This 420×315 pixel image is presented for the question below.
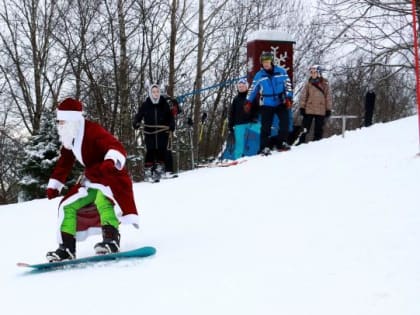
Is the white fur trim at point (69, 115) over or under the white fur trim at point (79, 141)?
over

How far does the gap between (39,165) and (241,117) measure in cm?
755

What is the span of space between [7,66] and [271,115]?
20257 mm

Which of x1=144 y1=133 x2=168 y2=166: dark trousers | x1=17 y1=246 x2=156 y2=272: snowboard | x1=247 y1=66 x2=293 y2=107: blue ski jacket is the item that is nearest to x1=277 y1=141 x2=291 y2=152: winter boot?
x1=247 y1=66 x2=293 y2=107: blue ski jacket

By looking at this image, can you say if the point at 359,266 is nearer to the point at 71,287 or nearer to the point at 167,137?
the point at 71,287

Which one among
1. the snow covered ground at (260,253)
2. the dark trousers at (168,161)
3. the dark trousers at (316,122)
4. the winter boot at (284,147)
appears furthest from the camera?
the dark trousers at (316,122)

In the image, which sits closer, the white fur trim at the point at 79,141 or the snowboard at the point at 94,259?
the snowboard at the point at 94,259

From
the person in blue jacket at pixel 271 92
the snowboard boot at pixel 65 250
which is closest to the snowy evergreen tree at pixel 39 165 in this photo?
the person in blue jacket at pixel 271 92

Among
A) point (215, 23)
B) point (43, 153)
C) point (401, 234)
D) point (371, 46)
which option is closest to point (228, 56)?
point (215, 23)

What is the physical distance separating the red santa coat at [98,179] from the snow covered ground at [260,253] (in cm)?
45

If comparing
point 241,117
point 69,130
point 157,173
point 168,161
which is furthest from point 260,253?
point 241,117

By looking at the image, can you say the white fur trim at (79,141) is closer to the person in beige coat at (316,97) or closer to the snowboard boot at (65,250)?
the snowboard boot at (65,250)

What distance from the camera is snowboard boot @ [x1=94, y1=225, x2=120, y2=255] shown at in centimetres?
477

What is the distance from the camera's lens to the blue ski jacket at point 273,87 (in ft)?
34.3

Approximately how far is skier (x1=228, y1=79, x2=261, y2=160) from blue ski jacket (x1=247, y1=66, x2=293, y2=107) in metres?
0.60
